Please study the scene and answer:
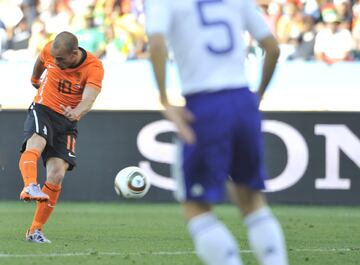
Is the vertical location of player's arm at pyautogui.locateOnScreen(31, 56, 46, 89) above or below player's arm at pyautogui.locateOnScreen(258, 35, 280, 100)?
below

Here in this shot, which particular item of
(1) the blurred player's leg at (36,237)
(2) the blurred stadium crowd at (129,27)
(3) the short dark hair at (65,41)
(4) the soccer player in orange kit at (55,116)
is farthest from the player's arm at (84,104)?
(2) the blurred stadium crowd at (129,27)

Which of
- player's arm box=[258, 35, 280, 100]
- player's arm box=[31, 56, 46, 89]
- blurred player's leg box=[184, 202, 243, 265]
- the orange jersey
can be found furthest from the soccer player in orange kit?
blurred player's leg box=[184, 202, 243, 265]

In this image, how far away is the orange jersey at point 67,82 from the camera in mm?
9297

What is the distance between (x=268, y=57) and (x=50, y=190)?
400 centimetres

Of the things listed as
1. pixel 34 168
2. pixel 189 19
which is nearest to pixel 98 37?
pixel 34 168

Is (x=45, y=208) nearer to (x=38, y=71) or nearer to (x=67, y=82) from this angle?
(x=67, y=82)

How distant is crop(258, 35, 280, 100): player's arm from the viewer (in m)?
5.72

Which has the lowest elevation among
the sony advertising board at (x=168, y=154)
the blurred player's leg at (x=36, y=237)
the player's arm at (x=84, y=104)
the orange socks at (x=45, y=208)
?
the sony advertising board at (x=168, y=154)

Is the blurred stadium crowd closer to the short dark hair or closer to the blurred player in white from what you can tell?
the short dark hair

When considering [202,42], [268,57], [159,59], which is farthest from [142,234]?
[159,59]

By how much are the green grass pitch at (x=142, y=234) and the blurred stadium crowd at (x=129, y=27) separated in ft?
13.2

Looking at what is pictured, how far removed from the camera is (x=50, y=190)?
9297 mm

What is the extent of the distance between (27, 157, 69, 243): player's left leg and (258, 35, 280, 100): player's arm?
12.3 ft

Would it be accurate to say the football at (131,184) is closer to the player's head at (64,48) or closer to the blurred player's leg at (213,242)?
the player's head at (64,48)
